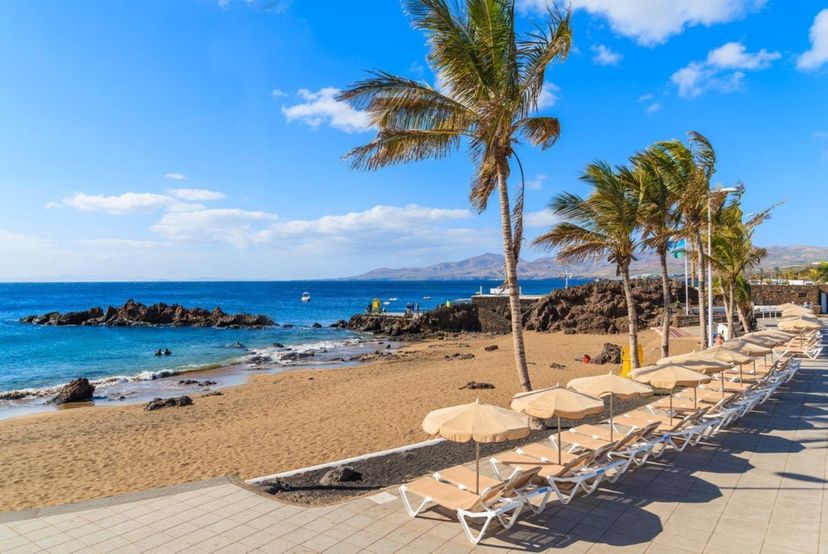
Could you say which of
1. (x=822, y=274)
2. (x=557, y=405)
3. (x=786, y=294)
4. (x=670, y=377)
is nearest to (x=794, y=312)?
(x=670, y=377)

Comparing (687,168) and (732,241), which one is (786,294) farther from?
(687,168)

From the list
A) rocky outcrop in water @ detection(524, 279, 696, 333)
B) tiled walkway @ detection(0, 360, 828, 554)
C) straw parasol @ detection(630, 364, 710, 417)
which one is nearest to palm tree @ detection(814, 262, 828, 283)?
rocky outcrop in water @ detection(524, 279, 696, 333)

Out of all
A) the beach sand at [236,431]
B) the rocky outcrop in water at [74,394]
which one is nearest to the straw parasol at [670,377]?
the beach sand at [236,431]

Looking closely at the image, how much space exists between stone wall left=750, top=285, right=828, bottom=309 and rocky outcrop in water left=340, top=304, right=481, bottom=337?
2357 centimetres

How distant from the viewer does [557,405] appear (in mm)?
6691

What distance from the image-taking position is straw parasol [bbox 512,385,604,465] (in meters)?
6.60

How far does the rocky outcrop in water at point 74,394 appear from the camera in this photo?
776 inches

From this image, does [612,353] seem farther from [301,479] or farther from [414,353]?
[301,479]

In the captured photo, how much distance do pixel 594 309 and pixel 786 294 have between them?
62.4ft

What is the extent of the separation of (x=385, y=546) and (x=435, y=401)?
9.79 metres

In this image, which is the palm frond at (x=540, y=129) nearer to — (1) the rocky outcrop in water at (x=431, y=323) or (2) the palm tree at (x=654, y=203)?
(2) the palm tree at (x=654, y=203)

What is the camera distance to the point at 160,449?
11.8m

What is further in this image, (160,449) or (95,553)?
(160,449)

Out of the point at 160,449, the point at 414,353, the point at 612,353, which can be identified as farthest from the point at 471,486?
the point at 414,353
